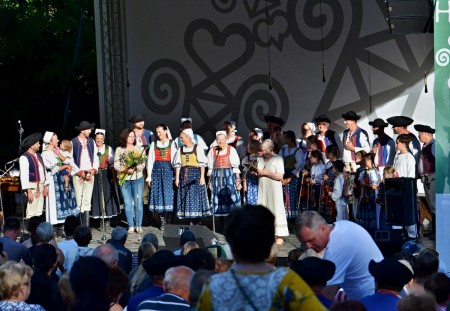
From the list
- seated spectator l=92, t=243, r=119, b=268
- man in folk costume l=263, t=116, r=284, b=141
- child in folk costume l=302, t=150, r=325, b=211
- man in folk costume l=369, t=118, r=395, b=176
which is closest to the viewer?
seated spectator l=92, t=243, r=119, b=268

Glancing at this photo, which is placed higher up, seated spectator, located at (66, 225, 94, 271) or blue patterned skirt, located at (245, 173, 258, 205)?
blue patterned skirt, located at (245, 173, 258, 205)

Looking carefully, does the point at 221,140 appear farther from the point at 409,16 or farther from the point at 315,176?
the point at 409,16

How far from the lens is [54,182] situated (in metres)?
14.8

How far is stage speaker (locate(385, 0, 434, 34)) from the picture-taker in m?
10.6

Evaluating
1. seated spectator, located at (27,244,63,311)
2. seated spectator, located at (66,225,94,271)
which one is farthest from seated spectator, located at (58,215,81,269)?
seated spectator, located at (27,244,63,311)

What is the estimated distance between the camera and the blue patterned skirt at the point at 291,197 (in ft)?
48.5

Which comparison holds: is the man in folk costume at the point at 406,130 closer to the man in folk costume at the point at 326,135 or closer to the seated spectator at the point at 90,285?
the man in folk costume at the point at 326,135

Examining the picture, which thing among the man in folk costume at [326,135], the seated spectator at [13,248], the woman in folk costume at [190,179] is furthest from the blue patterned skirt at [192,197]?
the seated spectator at [13,248]

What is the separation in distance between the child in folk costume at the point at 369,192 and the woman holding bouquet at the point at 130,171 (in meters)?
3.19

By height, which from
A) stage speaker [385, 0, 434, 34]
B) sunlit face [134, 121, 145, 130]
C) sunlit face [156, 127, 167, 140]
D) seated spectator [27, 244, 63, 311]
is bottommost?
seated spectator [27, 244, 63, 311]

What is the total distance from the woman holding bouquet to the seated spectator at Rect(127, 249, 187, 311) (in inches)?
326

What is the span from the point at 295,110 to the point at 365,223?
484 cm

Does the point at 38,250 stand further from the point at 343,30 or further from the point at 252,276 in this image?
the point at 343,30

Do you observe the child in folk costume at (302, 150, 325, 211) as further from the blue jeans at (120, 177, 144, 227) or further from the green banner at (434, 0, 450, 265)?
the green banner at (434, 0, 450, 265)
